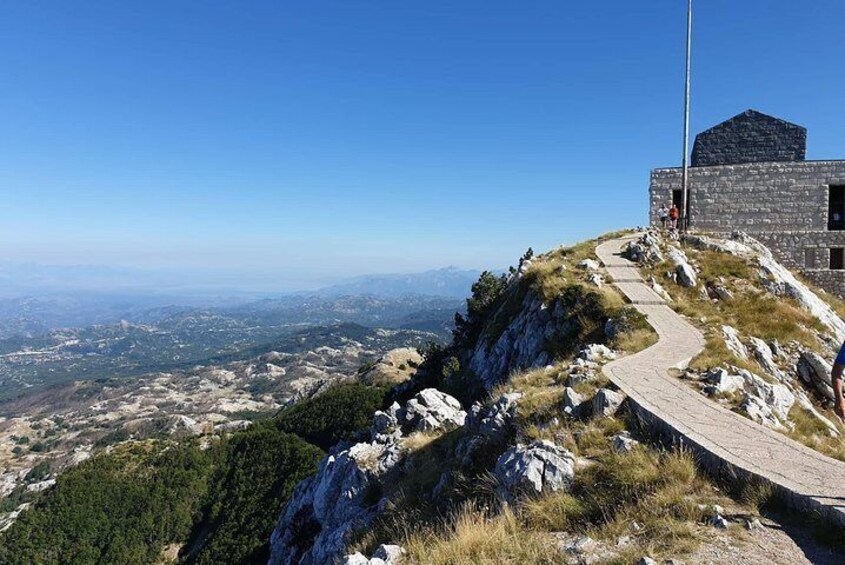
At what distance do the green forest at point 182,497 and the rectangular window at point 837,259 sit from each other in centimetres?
6688

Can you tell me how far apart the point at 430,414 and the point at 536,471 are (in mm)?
9023

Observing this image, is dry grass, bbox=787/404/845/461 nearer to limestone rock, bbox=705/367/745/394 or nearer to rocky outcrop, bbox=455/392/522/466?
limestone rock, bbox=705/367/745/394

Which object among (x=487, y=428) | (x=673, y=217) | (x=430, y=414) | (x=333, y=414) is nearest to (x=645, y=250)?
(x=673, y=217)

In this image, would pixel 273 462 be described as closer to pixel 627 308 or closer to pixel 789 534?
pixel 627 308

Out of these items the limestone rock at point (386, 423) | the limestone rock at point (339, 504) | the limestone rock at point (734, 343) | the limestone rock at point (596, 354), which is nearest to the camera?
the limestone rock at point (339, 504)

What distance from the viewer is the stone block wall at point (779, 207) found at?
27.6 m

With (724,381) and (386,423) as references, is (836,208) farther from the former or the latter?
(386,423)

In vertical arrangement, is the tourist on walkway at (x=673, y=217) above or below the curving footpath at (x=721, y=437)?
above

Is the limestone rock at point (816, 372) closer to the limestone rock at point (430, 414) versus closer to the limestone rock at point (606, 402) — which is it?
the limestone rock at point (606, 402)

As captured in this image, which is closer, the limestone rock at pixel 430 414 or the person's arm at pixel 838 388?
the person's arm at pixel 838 388

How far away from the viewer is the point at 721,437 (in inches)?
356

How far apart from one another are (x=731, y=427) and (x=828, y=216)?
25.9m

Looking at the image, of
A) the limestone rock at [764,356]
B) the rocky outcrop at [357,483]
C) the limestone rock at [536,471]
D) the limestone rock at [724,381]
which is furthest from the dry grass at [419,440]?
the limestone rock at [764,356]

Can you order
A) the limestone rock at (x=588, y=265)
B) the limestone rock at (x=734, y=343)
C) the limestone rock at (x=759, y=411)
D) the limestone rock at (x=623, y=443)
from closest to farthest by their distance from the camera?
the limestone rock at (x=623, y=443), the limestone rock at (x=759, y=411), the limestone rock at (x=734, y=343), the limestone rock at (x=588, y=265)
